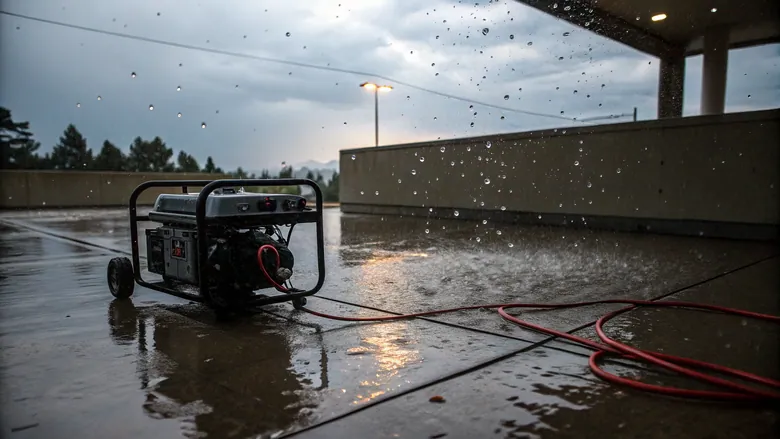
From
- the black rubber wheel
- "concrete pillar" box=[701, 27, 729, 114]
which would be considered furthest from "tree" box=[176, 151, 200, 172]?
"concrete pillar" box=[701, 27, 729, 114]

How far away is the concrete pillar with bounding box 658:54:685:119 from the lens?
7.48m

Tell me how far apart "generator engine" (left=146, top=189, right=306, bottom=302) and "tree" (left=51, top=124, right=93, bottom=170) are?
10.1 metres

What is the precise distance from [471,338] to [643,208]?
18.5 ft

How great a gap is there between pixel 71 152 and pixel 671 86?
44.2 feet

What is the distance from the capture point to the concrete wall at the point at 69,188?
14.4 meters

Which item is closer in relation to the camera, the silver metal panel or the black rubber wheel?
the silver metal panel

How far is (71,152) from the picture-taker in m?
12.8

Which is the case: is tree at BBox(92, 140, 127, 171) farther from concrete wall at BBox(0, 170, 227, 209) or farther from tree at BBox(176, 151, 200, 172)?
tree at BBox(176, 151, 200, 172)

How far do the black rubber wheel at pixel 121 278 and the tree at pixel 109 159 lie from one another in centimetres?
1175

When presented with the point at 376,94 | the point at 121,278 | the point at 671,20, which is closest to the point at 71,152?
the point at 376,94

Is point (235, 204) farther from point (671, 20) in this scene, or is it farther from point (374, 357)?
point (671, 20)

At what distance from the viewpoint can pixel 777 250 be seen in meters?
5.29

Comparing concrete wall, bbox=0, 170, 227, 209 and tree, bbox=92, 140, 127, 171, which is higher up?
tree, bbox=92, 140, 127, 171

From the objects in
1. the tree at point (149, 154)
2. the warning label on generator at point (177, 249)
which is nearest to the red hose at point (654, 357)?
the warning label on generator at point (177, 249)
